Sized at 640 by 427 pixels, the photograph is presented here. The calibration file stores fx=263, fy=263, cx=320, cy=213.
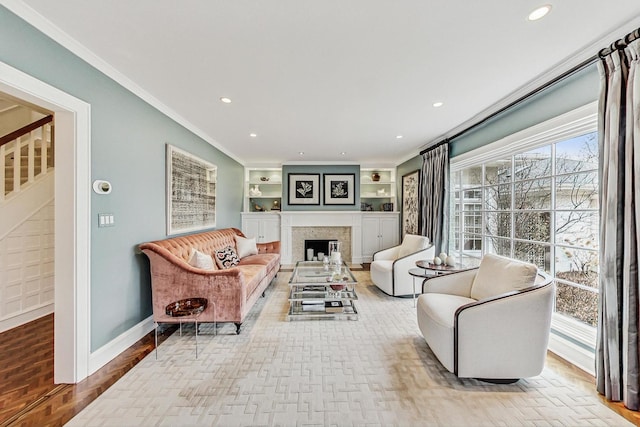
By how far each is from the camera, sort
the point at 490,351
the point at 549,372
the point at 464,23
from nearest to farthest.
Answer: the point at 464,23, the point at 490,351, the point at 549,372

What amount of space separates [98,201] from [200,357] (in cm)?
160

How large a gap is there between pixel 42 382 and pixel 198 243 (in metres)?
1.83

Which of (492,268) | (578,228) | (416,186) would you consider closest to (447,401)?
(492,268)

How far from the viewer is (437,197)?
432 cm

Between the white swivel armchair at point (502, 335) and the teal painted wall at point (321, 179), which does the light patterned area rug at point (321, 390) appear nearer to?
the white swivel armchair at point (502, 335)

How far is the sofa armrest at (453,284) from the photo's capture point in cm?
270

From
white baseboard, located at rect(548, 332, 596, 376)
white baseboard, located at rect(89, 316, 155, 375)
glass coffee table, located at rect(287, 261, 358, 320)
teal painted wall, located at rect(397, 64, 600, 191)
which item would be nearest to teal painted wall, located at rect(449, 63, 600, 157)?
teal painted wall, located at rect(397, 64, 600, 191)

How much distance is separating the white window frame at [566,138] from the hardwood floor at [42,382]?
4.2 inches

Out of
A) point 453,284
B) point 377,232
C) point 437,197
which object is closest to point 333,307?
point 453,284

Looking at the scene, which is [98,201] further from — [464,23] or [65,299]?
[464,23]

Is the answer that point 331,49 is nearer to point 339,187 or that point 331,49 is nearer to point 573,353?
point 573,353

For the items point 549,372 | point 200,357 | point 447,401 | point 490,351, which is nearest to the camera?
point 447,401

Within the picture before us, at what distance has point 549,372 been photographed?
2135 millimetres

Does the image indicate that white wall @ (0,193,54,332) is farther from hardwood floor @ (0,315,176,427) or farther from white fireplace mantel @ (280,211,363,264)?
white fireplace mantel @ (280,211,363,264)
